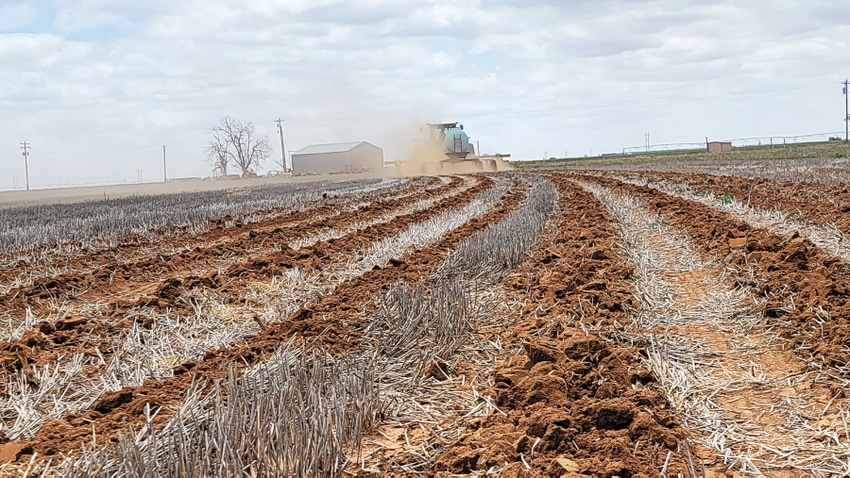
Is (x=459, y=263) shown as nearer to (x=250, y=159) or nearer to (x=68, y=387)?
(x=68, y=387)

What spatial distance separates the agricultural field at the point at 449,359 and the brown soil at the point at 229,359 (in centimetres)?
2

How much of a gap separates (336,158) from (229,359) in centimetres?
9371

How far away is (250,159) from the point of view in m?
113

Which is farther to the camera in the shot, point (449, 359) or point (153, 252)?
point (153, 252)

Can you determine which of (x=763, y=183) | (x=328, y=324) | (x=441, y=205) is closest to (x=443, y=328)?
(x=328, y=324)

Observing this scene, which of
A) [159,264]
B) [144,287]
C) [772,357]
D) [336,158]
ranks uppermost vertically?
[336,158]

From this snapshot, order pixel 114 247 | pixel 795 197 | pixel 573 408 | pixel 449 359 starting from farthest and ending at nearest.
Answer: pixel 795 197 < pixel 114 247 < pixel 449 359 < pixel 573 408

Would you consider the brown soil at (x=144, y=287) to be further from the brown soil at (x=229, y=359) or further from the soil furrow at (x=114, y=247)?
the soil furrow at (x=114, y=247)

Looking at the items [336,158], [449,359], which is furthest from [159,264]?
[336,158]

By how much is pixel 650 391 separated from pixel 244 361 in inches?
100

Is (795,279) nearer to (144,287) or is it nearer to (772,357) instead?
(772,357)

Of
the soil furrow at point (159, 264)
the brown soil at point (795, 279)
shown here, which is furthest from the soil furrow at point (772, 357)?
the soil furrow at point (159, 264)

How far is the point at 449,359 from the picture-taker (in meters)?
5.73

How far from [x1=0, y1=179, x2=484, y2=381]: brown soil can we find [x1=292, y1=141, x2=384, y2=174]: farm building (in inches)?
3279
